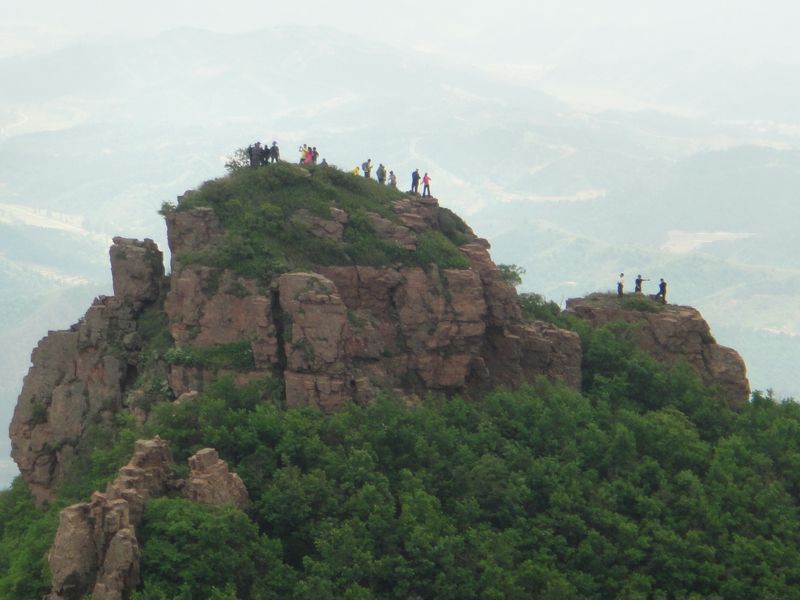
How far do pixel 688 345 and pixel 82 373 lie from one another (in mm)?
19165

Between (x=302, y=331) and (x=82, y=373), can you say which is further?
(x=82, y=373)

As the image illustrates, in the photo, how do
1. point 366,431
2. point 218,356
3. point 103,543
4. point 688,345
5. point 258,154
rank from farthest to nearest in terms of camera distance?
point 688,345
point 258,154
point 218,356
point 366,431
point 103,543

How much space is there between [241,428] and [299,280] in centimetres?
518

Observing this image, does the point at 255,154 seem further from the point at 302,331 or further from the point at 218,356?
the point at 218,356

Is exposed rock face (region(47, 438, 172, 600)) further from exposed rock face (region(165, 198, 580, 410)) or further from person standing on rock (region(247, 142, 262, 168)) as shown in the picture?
person standing on rock (region(247, 142, 262, 168))

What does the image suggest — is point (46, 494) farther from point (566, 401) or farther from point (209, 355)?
point (566, 401)

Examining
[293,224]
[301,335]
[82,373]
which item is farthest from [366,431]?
[82,373]

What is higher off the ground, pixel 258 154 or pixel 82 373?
pixel 258 154

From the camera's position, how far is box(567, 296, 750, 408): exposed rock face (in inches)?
1768

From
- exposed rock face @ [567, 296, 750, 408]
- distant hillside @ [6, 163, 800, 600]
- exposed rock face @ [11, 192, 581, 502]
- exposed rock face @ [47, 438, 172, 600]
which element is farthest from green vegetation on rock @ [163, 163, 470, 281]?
exposed rock face @ [47, 438, 172, 600]

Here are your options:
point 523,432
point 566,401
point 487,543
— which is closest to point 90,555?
point 487,543

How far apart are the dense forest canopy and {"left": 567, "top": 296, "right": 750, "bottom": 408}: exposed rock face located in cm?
370

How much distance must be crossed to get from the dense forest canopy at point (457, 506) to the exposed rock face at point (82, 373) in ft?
4.22

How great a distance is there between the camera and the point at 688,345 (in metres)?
45.9
